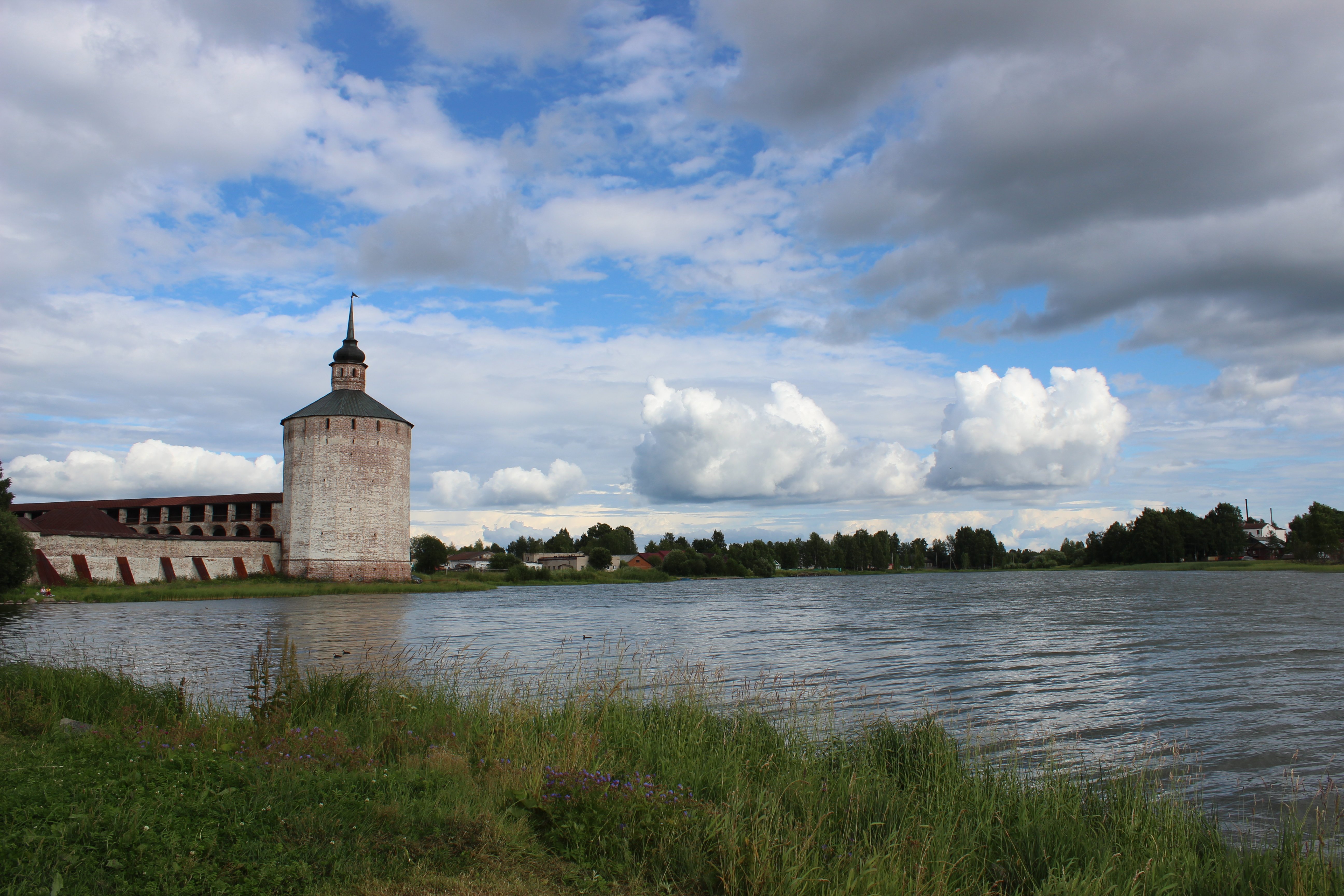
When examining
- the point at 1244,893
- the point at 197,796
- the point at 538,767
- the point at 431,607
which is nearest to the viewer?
the point at 197,796

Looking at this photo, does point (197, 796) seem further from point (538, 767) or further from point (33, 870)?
point (538, 767)

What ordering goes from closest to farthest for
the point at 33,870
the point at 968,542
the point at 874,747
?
the point at 33,870
the point at 874,747
the point at 968,542

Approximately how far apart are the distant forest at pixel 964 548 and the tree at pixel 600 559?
38.2 inches

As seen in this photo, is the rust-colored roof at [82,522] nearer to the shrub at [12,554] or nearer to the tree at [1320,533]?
the shrub at [12,554]

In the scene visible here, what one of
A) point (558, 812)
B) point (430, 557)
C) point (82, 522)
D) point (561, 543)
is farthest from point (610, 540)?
point (558, 812)

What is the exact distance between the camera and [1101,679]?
1477cm

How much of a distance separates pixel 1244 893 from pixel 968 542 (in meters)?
155

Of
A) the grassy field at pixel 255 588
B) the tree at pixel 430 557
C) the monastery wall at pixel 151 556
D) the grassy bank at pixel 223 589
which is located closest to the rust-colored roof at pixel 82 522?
the monastery wall at pixel 151 556

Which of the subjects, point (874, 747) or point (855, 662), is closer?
point (874, 747)

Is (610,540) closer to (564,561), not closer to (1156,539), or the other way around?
(564,561)

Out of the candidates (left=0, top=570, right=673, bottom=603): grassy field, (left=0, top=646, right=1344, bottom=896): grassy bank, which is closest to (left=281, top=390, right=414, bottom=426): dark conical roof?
(left=0, top=570, right=673, bottom=603): grassy field

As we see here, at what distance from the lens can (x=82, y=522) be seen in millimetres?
61594

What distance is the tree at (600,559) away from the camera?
110m

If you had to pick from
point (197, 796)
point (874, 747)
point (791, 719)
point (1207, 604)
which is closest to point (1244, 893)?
point (874, 747)
